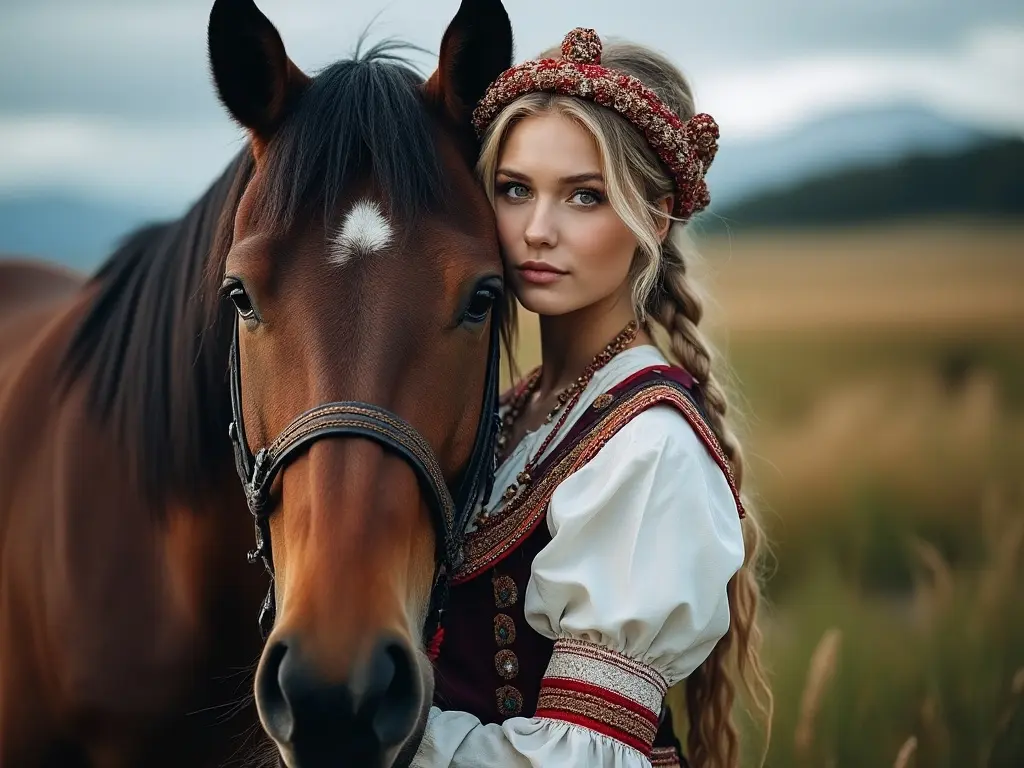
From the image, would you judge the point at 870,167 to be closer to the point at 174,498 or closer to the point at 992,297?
the point at 992,297

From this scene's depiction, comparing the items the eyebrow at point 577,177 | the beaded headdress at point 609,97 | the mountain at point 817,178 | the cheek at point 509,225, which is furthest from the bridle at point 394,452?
the mountain at point 817,178

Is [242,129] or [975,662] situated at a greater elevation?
[242,129]

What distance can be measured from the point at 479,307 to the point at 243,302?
0.36 metres

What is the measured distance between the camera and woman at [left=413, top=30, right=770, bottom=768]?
1.38 meters

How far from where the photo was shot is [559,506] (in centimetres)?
147

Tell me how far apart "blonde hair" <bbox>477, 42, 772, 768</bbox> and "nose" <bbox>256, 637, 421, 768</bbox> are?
79 cm

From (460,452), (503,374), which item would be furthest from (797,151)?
(460,452)

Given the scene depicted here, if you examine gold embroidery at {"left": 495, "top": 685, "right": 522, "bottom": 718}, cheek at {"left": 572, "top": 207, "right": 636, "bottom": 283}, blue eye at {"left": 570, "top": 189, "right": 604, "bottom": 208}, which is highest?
blue eye at {"left": 570, "top": 189, "right": 604, "bottom": 208}

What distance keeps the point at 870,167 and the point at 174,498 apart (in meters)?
5.60

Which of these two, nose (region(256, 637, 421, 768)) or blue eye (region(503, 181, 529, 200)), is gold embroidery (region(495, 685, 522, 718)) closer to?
nose (region(256, 637, 421, 768))

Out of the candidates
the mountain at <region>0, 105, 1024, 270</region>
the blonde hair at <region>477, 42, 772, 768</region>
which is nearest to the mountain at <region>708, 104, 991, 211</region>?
the mountain at <region>0, 105, 1024, 270</region>

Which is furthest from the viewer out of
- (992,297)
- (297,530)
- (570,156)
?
(992,297)

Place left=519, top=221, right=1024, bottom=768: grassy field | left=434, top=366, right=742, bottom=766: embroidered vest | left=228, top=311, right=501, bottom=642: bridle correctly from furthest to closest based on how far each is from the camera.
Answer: left=519, top=221, right=1024, bottom=768: grassy field → left=434, top=366, right=742, bottom=766: embroidered vest → left=228, top=311, right=501, bottom=642: bridle

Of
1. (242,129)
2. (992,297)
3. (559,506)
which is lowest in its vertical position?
(992,297)
